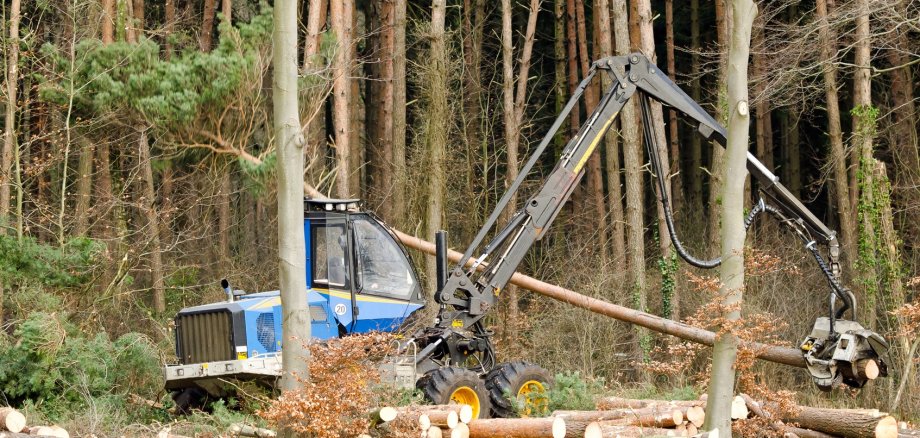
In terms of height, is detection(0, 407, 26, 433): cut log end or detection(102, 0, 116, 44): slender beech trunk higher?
detection(102, 0, 116, 44): slender beech trunk

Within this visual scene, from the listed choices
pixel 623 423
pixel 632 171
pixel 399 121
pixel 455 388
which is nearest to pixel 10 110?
pixel 399 121

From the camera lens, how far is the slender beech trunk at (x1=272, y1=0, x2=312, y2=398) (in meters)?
9.89

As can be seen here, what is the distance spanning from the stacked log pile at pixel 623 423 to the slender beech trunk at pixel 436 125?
9.62 metres

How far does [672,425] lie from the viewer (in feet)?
35.2

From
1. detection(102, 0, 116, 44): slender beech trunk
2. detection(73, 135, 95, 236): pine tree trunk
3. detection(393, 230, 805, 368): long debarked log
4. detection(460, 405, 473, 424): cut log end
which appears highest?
detection(102, 0, 116, 44): slender beech trunk

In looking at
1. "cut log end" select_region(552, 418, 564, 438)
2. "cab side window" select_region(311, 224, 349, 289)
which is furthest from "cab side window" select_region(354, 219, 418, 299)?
"cut log end" select_region(552, 418, 564, 438)

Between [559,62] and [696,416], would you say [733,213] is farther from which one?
[559,62]

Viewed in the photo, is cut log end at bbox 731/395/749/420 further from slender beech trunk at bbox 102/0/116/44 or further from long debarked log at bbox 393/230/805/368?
slender beech trunk at bbox 102/0/116/44

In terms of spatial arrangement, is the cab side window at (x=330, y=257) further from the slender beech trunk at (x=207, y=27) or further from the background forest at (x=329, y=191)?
the slender beech trunk at (x=207, y=27)

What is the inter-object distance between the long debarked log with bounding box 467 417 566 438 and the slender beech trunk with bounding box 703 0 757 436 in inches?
53.7

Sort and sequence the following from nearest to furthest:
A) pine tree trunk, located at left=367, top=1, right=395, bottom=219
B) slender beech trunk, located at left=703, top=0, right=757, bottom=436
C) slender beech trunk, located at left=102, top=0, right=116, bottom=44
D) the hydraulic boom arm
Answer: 1. slender beech trunk, located at left=703, top=0, right=757, bottom=436
2. the hydraulic boom arm
3. slender beech trunk, located at left=102, top=0, right=116, bottom=44
4. pine tree trunk, located at left=367, top=1, right=395, bottom=219

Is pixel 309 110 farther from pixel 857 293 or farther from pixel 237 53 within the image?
pixel 857 293

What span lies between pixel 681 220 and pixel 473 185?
529cm

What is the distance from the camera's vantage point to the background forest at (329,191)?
50.5 ft
